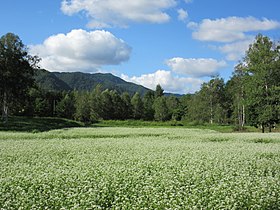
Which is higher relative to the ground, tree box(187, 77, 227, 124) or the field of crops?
tree box(187, 77, 227, 124)

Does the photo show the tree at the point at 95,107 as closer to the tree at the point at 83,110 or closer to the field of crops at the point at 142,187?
the tree at the point at 83,110

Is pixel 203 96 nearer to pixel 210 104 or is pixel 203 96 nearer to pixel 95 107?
pixel 210 104

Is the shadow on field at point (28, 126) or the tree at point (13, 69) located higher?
the tree at point (13, 69)

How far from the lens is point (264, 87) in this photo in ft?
172

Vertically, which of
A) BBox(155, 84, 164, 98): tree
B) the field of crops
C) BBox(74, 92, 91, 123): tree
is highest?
BBox(155, 84, 164, 98): tree

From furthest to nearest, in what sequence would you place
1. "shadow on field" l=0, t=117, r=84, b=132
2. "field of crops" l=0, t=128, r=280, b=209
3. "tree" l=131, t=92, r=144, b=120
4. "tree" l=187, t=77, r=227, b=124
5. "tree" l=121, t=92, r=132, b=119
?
"tree" l=131, t=92, r=144, b=120 → "tree" l=121, t=92, r=132, b=119 → "tree" l=187, t=77, r=227, b=124 → "shadow on field" l=0, t=117, r=84, b=132 → "field of crops" l=0, t=128, r=280, b=209

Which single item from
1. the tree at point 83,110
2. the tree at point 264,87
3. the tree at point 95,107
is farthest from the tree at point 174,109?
the tree at point 264,87

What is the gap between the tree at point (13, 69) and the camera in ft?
160

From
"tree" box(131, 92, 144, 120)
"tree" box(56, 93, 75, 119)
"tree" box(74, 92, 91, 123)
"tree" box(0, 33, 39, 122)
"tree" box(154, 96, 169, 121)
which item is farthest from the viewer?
"tree" box(131, 92, 144, 120)

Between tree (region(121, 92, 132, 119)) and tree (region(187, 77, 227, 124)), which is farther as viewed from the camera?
tree (region(121, 92, 132, 119))

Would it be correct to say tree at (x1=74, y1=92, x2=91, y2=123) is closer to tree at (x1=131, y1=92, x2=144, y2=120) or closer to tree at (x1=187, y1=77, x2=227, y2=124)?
tree at (x1=131, y1=92, x2=144, y2=120)

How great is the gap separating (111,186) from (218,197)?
11.2ft

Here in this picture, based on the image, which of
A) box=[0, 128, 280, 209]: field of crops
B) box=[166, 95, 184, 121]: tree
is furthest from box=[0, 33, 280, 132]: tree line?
box=[0, 128, 280, 209]: field of crops

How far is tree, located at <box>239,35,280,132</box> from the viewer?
49.3 metres
